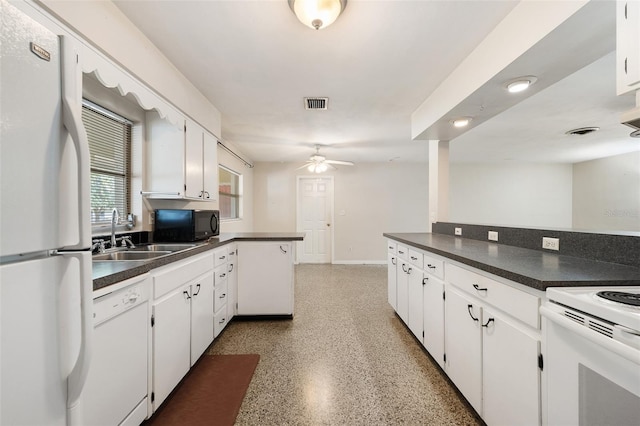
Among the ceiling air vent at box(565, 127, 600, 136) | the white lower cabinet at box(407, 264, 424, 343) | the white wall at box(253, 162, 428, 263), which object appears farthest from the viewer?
the white wall at box(253, 162, 428, 263)

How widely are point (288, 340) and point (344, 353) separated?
1.85ft

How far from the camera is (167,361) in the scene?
5.16ft

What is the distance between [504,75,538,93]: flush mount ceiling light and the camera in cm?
173

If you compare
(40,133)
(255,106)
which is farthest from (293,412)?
(255,106)

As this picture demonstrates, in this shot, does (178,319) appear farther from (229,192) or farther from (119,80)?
(229,192)

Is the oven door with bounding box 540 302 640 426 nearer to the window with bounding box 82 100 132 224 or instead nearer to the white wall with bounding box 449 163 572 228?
the window with bounding box 82 100 132 224

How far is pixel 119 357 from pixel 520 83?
2865 millimetres

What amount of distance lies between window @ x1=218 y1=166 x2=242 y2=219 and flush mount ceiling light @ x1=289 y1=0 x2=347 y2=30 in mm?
3169

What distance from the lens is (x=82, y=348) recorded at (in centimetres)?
71

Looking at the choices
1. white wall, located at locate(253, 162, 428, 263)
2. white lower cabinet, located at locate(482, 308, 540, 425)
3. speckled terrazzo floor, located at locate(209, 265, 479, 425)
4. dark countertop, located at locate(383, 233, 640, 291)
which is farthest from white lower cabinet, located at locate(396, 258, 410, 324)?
white wall, located at locate(253, 162, 428, 263)

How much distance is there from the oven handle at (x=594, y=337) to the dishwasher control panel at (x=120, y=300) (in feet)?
5.75

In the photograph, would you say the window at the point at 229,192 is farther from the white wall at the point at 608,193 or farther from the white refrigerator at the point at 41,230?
the white wall at the point at 608,193

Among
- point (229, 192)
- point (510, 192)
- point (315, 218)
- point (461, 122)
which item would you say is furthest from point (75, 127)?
point (510, 192)

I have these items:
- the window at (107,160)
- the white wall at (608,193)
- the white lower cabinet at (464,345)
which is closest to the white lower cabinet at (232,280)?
the window at (107,160)
